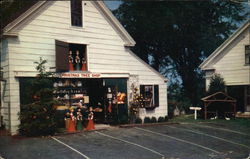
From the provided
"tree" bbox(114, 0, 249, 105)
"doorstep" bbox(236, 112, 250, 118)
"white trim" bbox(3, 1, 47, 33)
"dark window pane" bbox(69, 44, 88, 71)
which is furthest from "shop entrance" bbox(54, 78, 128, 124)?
"tree" bbox(114, 0, 249, 105)

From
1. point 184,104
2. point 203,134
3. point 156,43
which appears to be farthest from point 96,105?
point 156,43

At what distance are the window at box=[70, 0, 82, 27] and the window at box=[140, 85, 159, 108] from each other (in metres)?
5.47

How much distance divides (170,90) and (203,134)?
1469 centimetres

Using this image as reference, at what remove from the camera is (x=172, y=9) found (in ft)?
92.6

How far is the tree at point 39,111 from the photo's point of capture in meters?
12.4

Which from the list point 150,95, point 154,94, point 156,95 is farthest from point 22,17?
point 156,95

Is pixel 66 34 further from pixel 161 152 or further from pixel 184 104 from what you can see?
pixel 184 104

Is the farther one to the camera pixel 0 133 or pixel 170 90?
pixel 170 90

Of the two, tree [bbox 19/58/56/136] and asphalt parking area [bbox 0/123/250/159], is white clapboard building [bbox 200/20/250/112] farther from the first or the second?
tree [bbox 19/58/56/136]

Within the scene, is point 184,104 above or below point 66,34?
below

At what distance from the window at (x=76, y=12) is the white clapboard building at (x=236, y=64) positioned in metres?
10.7

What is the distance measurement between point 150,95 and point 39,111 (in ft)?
25.6

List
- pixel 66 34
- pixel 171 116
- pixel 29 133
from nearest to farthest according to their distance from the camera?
pixel 29 133 < pixel 66 34 < pixel 171 116

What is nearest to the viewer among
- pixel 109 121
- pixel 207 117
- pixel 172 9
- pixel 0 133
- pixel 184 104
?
pixel 0 133
